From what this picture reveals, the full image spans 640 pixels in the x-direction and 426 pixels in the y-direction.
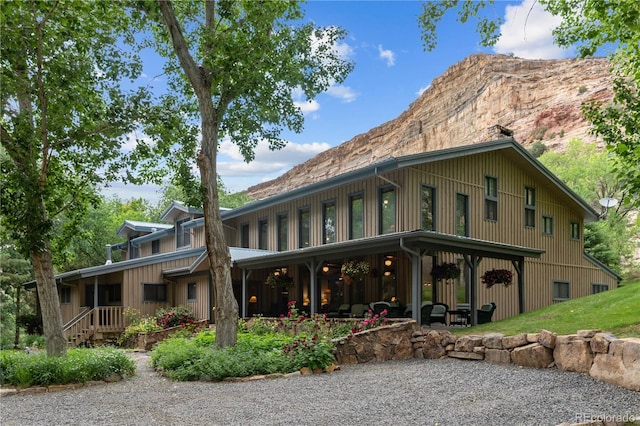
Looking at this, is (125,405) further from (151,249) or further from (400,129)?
(400,129)

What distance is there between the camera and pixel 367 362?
1216cm

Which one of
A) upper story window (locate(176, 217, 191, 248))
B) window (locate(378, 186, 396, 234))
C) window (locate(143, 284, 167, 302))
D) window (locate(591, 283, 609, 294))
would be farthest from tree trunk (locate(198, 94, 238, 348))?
window (locate(591, 283, 609, 294))

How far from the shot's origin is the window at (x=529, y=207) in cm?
2034

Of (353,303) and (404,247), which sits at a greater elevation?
(404,247)

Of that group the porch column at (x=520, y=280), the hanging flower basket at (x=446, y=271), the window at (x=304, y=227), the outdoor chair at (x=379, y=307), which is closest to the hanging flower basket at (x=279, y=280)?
the window at (x=304, y=227)

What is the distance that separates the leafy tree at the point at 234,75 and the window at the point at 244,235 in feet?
26.3

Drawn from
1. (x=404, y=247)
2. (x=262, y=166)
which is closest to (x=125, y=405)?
(x=404, y=247)

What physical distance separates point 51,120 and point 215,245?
425 cm

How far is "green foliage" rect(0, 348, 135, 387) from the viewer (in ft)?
31.6

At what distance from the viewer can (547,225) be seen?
21281 mm

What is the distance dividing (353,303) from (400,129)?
68779 millimetres

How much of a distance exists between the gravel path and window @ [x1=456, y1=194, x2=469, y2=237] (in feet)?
26.3

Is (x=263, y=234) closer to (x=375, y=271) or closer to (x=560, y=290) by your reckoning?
(x=375, y=271)

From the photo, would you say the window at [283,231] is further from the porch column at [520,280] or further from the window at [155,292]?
the porch column at [520,280]
